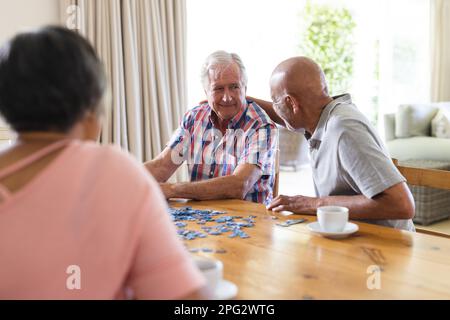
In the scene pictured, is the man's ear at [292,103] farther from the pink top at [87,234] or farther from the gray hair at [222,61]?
the pink top at [87,234]

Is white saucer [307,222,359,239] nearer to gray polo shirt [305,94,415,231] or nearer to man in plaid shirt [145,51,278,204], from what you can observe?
gray polo shirt [305,94,415,231]

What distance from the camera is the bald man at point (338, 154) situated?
1.82 metres

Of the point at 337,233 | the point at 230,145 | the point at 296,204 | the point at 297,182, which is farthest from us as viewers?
the point at 297,182


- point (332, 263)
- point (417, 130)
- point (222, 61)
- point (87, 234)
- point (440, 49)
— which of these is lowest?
point (417, 130)

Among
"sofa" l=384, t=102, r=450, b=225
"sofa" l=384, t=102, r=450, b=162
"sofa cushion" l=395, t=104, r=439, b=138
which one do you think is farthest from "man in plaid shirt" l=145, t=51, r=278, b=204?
"sofa cushion" l=395, t=104, r=439, b=138

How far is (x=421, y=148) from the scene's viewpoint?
5.82m

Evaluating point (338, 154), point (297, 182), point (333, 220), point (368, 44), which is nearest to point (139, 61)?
point (338, 154)

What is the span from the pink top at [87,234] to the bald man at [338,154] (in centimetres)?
109

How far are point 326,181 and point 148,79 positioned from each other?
8.70 ft

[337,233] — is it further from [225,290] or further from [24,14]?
[24,14]

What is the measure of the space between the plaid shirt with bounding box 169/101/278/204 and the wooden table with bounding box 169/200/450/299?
763 mm

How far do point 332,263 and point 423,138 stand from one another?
205 inches

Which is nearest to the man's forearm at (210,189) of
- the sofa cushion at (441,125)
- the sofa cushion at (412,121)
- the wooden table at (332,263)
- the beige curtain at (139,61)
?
the wooden table at (332,263)
